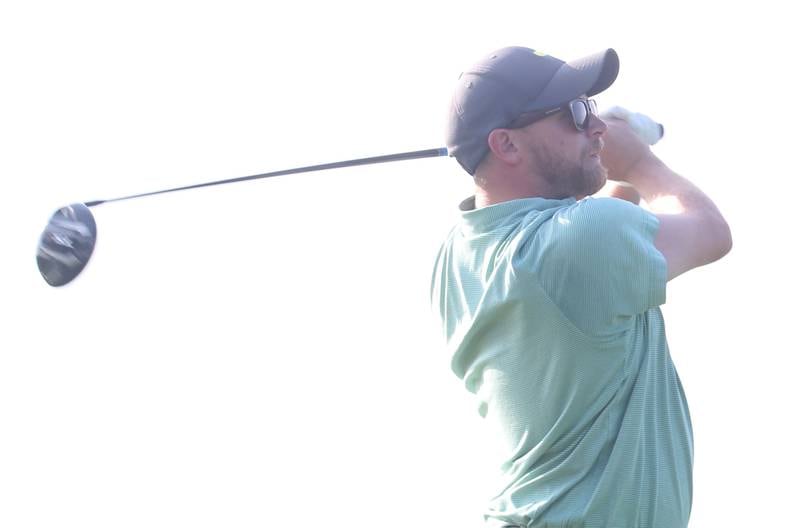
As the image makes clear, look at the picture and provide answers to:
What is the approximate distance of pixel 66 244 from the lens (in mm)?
4465

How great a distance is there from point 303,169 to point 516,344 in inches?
54.4

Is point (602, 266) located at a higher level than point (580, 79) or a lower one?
lower

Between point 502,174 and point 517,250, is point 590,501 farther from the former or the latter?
point 502,174

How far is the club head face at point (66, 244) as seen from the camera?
445 cm

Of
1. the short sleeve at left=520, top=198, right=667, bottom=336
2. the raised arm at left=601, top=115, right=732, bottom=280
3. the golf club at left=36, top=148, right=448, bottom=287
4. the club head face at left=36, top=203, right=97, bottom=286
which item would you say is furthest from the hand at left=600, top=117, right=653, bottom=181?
the club head face at left=36, top=203, right=97, bottom=286

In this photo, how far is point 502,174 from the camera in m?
3.35

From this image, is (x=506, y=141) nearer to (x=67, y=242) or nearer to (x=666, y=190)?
(x=666, y=190)

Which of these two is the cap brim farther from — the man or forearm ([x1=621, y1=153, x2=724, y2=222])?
forearm ([x1=621, y1=153, x2=724, y2=222])

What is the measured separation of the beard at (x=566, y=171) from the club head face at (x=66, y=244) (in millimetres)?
2079

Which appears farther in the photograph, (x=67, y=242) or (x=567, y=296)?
(x=67, y=242)

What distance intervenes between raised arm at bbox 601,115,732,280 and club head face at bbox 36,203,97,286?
86.0 inches

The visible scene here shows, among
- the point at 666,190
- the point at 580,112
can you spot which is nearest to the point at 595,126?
the point at 580,112

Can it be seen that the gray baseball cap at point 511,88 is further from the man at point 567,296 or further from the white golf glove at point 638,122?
the white golf glove at point 638,122

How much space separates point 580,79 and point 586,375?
91cm
